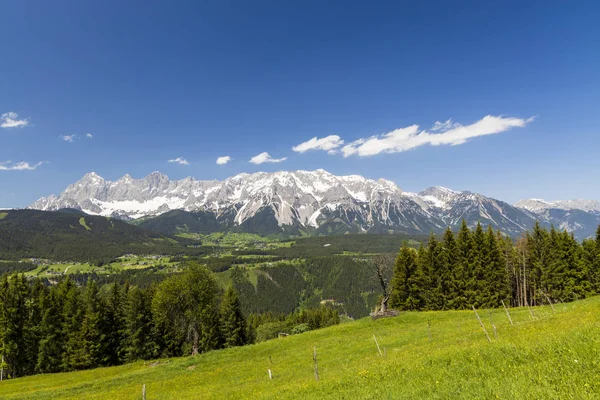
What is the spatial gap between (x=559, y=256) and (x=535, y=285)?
844 cm

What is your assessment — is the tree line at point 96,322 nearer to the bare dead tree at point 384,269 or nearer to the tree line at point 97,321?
the tree line at point 97,321

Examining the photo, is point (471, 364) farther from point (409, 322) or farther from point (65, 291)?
point (65, 291)

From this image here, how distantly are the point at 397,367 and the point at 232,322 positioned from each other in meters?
81.7

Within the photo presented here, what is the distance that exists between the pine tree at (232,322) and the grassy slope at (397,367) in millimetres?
36567

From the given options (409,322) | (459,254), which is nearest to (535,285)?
(459,254)

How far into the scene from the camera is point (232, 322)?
91875mm

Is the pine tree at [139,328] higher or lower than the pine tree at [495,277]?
lower

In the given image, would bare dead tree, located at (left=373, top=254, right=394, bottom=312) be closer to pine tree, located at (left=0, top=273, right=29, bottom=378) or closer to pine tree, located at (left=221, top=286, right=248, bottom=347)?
pine tree, located at (left=221, top=286, right=248, bottom=347)

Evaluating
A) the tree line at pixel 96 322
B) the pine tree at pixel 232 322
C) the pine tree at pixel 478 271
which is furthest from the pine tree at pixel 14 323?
the pine tree at pixel 478 271

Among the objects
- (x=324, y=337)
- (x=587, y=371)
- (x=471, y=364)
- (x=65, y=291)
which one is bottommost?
(x=324, y=337)

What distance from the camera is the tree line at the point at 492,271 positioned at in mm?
67500

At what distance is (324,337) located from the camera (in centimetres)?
4934

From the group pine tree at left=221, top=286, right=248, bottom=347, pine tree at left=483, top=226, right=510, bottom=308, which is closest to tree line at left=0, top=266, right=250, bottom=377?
pine tree at left=221, top=286, right=248, bottom=347

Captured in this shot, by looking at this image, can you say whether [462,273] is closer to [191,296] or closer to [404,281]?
[404,281]
